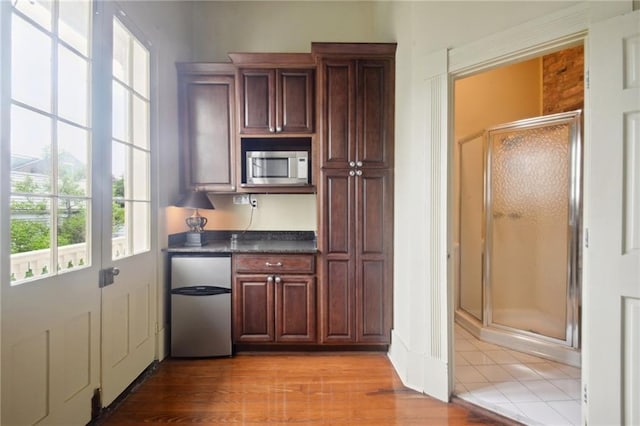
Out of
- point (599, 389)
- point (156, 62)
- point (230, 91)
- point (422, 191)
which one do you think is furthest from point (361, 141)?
point (599, 389)

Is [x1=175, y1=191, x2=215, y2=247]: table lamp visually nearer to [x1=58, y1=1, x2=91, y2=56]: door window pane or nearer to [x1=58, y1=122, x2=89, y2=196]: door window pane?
[x1=58, y1=122, x2=89, y2=196]: door window pane

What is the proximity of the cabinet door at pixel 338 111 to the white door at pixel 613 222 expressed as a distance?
1.52m

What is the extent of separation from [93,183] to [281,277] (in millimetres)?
1464

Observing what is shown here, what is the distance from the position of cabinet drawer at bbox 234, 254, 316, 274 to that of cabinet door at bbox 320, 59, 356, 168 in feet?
2.63

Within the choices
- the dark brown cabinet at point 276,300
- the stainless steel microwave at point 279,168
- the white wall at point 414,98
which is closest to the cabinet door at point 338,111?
the stainless steel microwave at point 279,168

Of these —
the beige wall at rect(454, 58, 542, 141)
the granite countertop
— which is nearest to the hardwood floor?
the granite countertop

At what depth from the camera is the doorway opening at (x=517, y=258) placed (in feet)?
7.21

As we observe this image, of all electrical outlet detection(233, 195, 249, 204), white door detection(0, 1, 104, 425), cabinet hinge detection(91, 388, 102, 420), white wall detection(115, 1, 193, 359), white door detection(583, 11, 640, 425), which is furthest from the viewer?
electrical outlet detection(233, 195, 249, 204)

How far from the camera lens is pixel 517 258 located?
2.94 metres

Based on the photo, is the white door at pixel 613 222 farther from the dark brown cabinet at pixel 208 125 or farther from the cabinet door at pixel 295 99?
the dark brown cabinet at pixel 208 125

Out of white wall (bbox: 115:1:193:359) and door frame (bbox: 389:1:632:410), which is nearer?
door frame (bbox: 389:1:632:410)

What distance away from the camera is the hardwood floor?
1.86 m

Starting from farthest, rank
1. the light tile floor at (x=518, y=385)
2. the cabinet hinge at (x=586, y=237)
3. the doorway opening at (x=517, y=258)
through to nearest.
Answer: the doorway opening at (x=517, y=258) → the light tile floor at (x=518, y=385) → the cabinet hinge at (x=586, y=237)

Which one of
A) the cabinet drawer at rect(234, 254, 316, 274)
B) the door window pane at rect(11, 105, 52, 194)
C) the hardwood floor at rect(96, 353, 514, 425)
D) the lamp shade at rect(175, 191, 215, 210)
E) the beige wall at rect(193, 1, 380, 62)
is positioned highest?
the beige wall at rect(193, 1, 380, 62)
